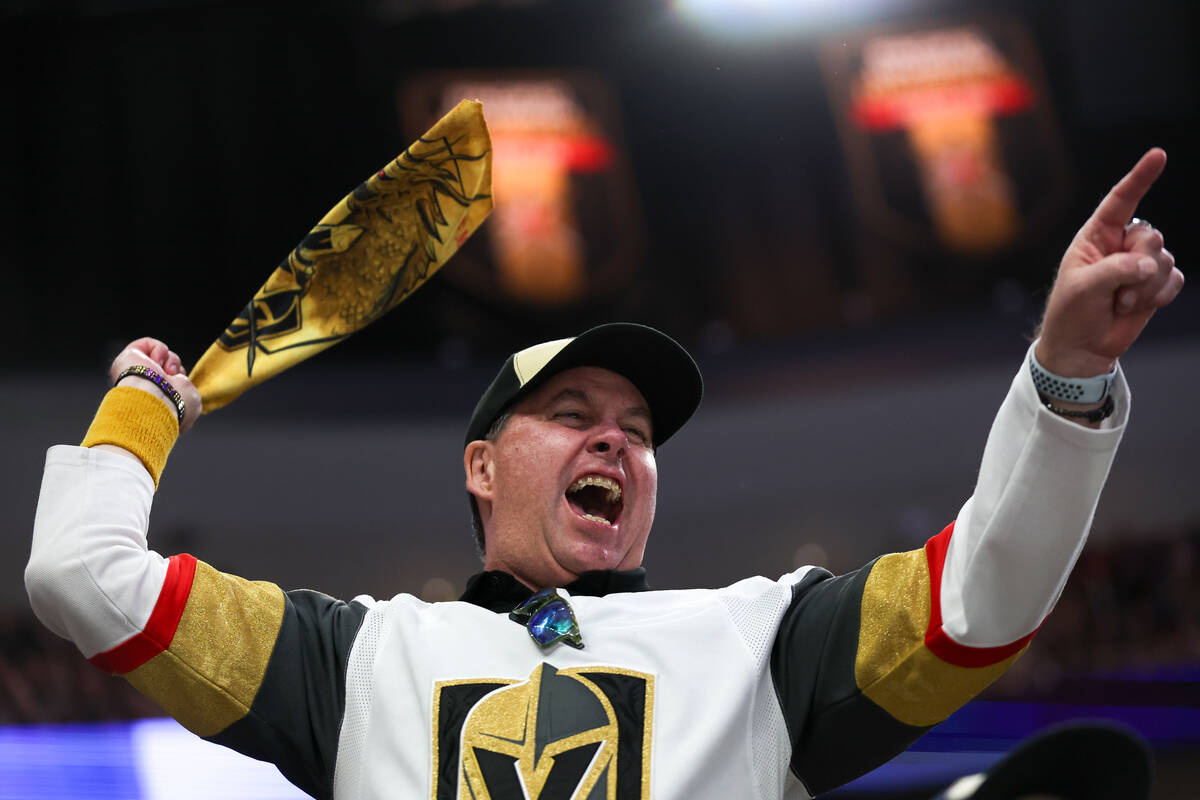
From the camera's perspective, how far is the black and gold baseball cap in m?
2.04

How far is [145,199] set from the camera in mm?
5777

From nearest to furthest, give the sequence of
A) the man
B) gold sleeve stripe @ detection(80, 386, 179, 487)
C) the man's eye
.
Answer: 1. the man
2. gold sleeve stripe @ detection(80, 386, 179, 487)
3. the man's eye

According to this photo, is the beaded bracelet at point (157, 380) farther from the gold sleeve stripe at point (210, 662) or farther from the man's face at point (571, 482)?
the man's face at point (571, 482)

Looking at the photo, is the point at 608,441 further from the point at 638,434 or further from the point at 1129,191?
the point at 1129,191

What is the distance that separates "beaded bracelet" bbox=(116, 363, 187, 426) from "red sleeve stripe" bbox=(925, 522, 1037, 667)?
1.15 metres

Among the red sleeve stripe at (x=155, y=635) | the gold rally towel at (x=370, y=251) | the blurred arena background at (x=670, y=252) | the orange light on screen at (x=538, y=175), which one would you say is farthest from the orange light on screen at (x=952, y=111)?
the red sleeve stripe at (x=155, y=635)

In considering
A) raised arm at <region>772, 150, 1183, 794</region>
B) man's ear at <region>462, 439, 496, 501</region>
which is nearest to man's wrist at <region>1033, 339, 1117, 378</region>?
raised arm at <region>772, 150, 1183, 794</region>

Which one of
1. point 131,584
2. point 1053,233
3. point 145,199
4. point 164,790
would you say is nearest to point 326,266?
point 131,584

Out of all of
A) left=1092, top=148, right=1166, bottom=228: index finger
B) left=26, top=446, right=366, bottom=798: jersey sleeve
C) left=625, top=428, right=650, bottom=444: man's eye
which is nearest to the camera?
left=1092, top=148, right=1166, bottom=228: index finger

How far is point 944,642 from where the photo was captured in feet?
4.94

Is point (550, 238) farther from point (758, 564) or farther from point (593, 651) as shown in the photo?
point (593, 651)

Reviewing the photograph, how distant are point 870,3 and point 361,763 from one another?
15.7 feet

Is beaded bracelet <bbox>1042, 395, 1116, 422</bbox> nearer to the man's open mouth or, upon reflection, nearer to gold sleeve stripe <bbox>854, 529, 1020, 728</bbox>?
gold sleeve stripe <bbox>854, 529, 1020, 728</bbox>

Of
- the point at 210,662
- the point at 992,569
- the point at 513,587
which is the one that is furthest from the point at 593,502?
the point at 992,569
